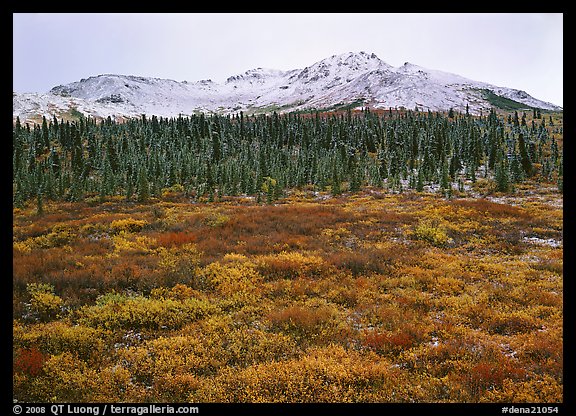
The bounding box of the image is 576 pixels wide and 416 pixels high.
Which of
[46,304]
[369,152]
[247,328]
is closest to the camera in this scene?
[247,328]

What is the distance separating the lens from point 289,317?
11836 mm

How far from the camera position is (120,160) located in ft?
277

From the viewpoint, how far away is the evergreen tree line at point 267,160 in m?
59.1

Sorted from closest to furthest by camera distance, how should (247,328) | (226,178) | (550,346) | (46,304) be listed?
1. (550,346)
2. (247,328)
3. (46,304)
4. (226,178)

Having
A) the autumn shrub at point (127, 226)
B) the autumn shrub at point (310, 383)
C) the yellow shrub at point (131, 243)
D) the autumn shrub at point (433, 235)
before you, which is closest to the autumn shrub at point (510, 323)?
the autumn shrub at point (310, 383)

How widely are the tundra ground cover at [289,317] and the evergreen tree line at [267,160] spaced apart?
3046 centimetres

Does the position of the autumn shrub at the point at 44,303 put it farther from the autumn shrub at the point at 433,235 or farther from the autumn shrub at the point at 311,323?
the autumn shrub at the point at 433,235

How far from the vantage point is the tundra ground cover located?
7.80 metres

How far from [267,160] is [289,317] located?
79264 mm

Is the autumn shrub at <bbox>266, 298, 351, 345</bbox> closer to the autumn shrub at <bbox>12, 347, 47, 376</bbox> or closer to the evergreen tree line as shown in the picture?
the autumn shrub at <bbox>12, 347, 47, 376</bbox>
